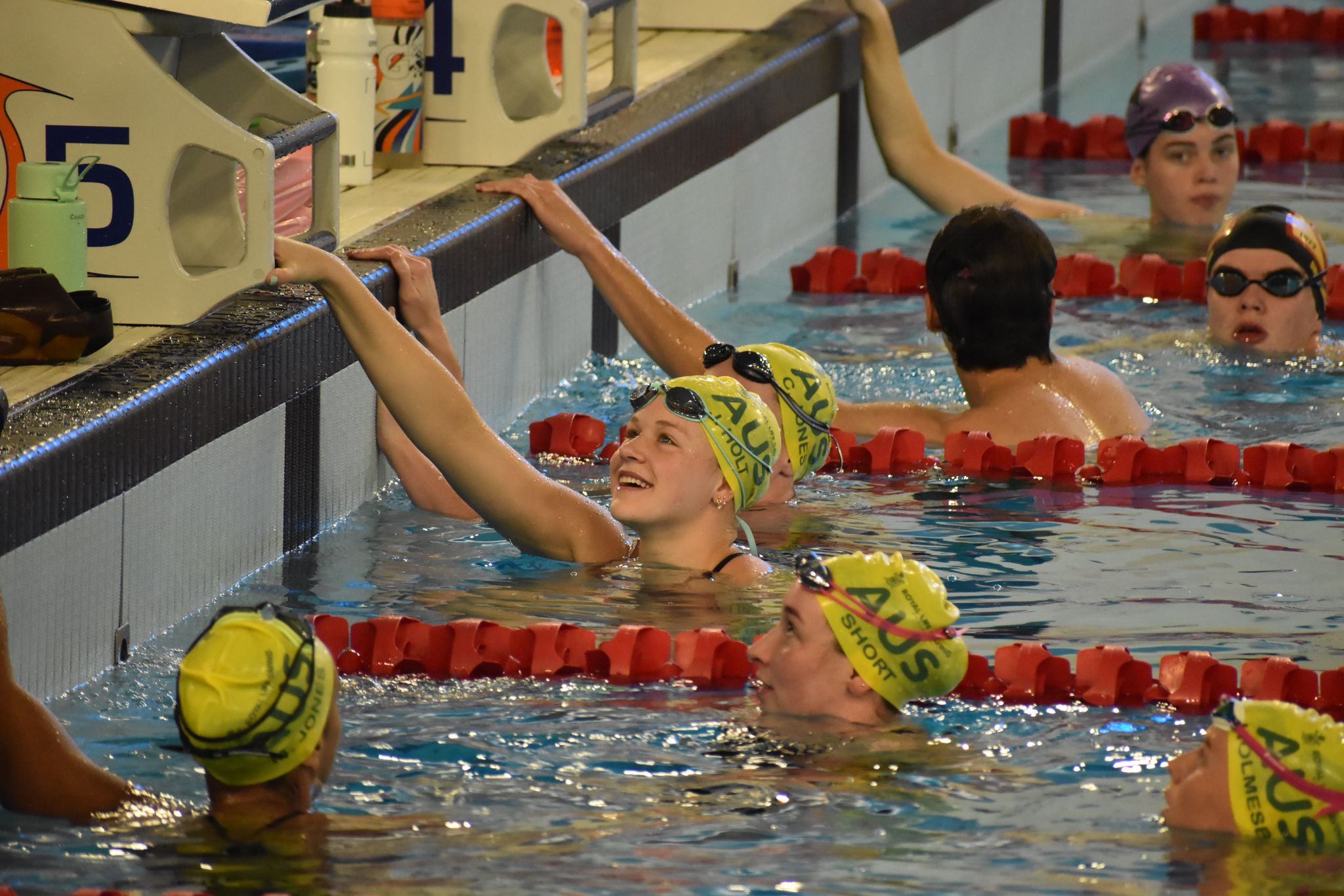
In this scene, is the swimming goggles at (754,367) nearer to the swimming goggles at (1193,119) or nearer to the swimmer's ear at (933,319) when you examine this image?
the swimmer's ear at (933,319)

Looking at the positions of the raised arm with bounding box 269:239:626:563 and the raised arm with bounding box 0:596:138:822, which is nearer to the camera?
the raised arm with bounding box 0:596:138:822

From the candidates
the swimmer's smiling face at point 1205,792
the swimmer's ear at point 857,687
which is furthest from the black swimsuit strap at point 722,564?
the swimmer's smiling face at point 1205,792

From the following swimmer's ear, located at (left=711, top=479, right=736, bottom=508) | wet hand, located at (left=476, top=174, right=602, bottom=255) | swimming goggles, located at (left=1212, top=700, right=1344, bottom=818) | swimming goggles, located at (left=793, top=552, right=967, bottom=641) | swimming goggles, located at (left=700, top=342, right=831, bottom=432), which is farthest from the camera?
wet hand, located at (left=476, top=174, right=602, bottom=255)

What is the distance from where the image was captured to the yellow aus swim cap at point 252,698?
2959mm

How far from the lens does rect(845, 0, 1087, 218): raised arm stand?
744 cm

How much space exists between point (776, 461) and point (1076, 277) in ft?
9.10

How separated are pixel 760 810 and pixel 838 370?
3.07 m

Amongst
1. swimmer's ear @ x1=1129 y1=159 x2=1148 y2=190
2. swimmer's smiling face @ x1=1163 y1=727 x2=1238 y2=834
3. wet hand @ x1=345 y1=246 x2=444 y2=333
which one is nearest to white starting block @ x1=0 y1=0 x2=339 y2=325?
wet hand @ x1=345 y1=246 x2=444 y2=333

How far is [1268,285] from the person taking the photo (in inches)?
238

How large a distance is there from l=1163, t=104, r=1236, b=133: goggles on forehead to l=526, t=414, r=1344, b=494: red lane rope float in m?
2.23

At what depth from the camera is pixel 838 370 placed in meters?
6.22

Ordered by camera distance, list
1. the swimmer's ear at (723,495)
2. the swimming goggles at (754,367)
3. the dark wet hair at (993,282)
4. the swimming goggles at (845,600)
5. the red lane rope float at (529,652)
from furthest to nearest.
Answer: the dark wet hair at (993,282)
the swimming goggles at (754,367)
the swimmer's ear at (723,495)
the red lane rope float at (529,652)
the swimming goggles at (845,600)

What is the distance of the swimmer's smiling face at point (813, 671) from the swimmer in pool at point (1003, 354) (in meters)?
1.69

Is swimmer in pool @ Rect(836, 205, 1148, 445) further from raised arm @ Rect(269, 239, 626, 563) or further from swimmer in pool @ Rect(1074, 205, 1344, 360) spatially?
raised arm @ Rect(269, 239, 626, 563)
